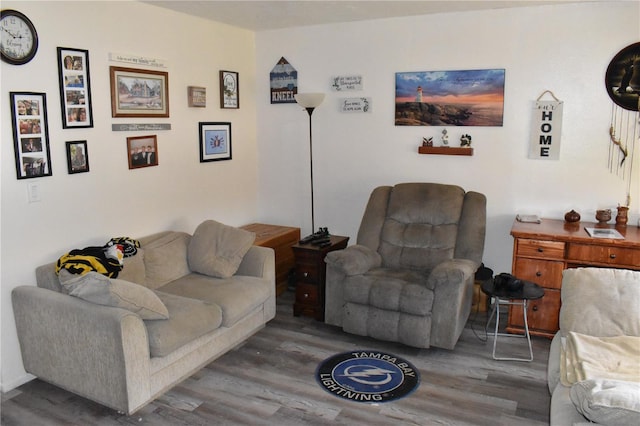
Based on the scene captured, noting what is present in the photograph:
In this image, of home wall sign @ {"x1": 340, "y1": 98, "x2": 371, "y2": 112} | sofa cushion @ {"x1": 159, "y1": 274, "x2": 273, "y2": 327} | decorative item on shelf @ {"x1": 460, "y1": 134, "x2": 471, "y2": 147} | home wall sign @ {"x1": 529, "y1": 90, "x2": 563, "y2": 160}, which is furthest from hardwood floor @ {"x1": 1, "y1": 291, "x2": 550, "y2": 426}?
home wall sign @ {"x1": 340, "y1": 98, "x2": 371, "y2": 112}

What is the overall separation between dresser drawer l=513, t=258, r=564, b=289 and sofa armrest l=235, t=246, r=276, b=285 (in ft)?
5.99

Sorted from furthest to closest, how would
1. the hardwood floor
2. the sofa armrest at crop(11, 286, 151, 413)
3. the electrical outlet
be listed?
the electrical outlet → the hardwood floor → the sofa armrest at crop(11, 286, 151, 413)

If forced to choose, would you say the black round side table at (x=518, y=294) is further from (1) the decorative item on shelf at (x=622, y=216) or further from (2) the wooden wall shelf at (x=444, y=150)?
(2) the wooden wall shelf at (x=444, y=150)

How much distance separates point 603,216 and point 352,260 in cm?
197

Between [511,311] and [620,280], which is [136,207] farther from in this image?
[620,280]

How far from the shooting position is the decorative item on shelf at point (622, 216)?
13.1 ft

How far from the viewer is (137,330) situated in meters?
2.83

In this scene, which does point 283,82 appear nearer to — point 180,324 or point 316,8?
point 316,8

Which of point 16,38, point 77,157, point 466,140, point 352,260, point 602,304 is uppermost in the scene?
point 16,38

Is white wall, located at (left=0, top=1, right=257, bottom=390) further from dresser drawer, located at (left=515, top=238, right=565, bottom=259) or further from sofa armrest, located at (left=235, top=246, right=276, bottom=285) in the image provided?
dresser drawer, located at (left=515, top=238, right=565, bottom=259)

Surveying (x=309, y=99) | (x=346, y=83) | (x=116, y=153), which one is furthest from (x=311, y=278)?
(x=346, y=83)

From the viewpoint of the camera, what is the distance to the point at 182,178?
14.8ft

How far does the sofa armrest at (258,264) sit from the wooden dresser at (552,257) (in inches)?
71.2

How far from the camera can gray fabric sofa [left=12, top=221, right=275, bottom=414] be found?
9.27ft
